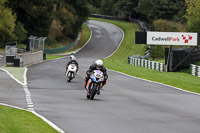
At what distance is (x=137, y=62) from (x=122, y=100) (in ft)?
126

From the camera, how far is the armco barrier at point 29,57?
4067 centimetres

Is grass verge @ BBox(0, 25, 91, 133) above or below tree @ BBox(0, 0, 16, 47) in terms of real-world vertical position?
below

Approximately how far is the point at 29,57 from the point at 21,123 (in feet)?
114

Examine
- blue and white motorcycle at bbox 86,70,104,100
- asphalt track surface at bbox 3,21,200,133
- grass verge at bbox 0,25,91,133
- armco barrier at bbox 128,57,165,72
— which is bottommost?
armco barrier at bbox 128,57,165,72

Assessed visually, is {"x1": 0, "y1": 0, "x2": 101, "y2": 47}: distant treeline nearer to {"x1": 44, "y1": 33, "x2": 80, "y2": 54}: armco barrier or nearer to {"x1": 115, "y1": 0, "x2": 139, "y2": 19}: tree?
{"x1": 44, "y1": 33, "x2": 80, "y2": 54}: armco barrier

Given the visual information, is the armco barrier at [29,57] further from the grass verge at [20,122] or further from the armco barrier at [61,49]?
the grass verge at [20,122]

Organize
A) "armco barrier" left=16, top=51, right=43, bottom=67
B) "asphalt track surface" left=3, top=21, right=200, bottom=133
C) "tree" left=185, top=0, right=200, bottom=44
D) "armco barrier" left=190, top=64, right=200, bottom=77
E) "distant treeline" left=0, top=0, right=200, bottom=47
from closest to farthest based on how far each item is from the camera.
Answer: "asphalt track surface" left=3, top=21, right=200, bottom=133 → "armco barrier" left=190, top=64, right=200, bottom=77 → "armco barrier" left=16, top=51, right=43, bottom=67 → "distant treeline" left=0, top=0, right=200, bottom=47 → "tree" left=185, top=0, right=200, bottom=44

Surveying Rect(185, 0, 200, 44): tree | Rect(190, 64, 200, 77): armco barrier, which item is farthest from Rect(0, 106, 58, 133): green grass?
Rect(185, 0, 200, 44): tree

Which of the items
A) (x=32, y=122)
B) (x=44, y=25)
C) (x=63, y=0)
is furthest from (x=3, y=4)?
(x=32, y=122)

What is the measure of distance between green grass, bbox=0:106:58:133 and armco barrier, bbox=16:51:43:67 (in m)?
27.9

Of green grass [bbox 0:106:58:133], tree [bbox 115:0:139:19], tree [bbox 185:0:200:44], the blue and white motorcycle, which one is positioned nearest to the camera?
green grass [bbox 0:106:58:133]

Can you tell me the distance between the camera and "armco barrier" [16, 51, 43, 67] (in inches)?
1601

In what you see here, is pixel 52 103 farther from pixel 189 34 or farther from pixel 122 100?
pixel 189 34

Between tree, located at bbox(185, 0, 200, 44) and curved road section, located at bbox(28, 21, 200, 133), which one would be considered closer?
curved road section, located at bbox(28, 21, 200, 133)
